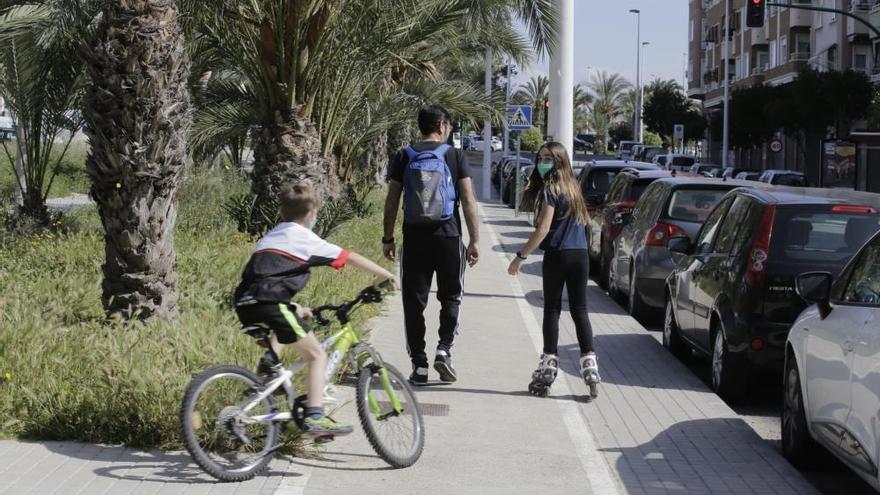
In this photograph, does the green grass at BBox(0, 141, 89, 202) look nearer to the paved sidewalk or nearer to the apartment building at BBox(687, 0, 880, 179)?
the paved sidewalk

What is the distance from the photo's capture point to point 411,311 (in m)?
8.61

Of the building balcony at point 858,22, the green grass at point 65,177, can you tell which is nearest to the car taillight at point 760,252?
the green grass at point 65,177

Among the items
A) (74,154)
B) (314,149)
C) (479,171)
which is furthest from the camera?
(479,171)

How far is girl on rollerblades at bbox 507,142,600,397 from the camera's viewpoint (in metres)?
8.49

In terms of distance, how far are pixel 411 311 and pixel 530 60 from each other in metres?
19.6

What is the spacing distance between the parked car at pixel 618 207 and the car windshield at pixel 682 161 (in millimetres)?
44991

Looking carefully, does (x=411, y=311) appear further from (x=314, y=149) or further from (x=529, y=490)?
(x=314, y=149)

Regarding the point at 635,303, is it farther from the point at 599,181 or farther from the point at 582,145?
the point at 582,145

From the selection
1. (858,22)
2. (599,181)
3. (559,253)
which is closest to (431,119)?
(559,253)

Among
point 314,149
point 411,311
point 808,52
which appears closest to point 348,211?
point 314,149

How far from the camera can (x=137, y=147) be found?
30.8 feet

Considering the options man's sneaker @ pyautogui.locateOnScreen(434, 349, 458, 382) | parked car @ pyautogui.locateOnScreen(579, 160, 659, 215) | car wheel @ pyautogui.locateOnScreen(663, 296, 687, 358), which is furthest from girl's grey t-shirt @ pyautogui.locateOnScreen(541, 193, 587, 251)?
parked car @ pyautogui.locateOnScreen(579, 160, 659, 215)

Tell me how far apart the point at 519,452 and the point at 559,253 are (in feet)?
6.30

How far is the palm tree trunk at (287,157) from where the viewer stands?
16.1m
